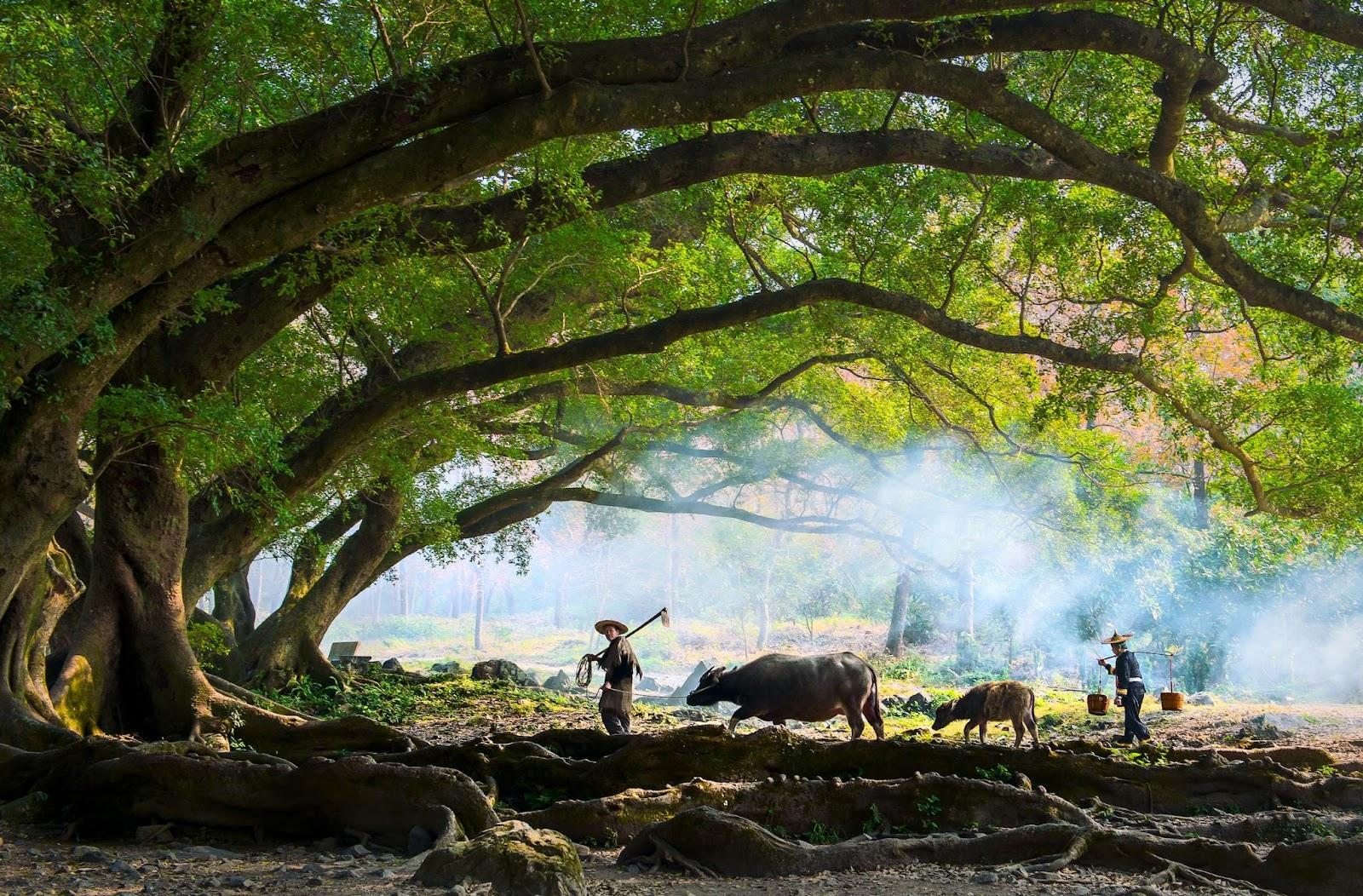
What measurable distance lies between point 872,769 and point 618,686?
5004mm

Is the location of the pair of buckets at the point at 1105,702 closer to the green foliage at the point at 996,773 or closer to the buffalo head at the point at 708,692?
the buffalo head at the point at 708,692

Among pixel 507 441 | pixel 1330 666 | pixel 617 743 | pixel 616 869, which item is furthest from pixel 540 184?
pixel 1330 666

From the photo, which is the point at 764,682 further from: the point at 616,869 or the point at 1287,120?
the point at 1287,120

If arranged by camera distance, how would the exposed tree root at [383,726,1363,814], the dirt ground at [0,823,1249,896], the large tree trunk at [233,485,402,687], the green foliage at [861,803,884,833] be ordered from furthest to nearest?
1. the large tree trunk at [233,485,402,687]
2. the exposed tree root at [383,726,1363,814]
3. the green foliage at [861,803,884,833]
4. the dirt ground at [0,823,1249,896]

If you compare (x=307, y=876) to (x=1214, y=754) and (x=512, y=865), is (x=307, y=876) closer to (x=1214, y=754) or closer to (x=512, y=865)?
(x=512, y=865)

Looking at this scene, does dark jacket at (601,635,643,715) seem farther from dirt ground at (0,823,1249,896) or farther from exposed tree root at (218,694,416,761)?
dirt ground at (0,823,1249,896)

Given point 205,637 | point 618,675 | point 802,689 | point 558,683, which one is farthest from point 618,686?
point 558,683

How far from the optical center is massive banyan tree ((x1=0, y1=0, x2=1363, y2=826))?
6832 millimetres

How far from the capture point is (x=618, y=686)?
12539 millimetres

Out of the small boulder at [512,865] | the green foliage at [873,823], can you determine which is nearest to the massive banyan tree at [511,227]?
the small boulder at [512,865]

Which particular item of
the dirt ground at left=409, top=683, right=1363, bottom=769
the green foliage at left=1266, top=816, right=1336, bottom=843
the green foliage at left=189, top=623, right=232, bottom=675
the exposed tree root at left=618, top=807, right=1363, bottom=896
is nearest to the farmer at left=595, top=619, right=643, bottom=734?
the dirt ground at left=409, top=683, right=1363, bottom=769

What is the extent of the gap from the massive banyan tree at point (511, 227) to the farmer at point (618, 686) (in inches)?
118

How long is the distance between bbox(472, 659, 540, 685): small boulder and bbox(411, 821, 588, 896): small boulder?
A: 1600 cm

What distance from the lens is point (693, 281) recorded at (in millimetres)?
13156
